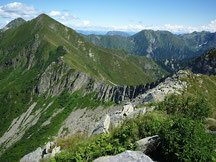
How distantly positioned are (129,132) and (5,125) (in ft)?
646

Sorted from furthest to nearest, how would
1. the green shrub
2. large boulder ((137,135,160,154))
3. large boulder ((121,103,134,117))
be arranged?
large boulder ((121,103,134,117)) → large boulder ((137,135,160,154)) → the green shrub

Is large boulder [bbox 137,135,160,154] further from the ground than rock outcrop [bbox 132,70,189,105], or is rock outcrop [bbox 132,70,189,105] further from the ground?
large boulder [bbox 137,135,160,154]

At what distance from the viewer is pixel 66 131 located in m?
117

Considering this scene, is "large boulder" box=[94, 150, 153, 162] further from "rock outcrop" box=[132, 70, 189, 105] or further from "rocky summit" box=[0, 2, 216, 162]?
"rock outcrop" box=[132, 70, 189, 105]

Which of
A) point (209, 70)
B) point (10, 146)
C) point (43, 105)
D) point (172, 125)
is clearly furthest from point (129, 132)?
point (209, 70)

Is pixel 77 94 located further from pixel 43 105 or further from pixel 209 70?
pixel 209 70

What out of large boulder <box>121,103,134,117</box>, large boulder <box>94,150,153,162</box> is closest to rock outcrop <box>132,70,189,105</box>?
large boulder <box>121,103,134,117</box>

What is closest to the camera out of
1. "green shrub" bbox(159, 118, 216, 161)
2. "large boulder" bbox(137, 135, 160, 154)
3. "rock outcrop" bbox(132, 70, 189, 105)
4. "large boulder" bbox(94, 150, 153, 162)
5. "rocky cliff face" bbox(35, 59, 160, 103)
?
"green shrub" bbox(159, 118, 216, 161)

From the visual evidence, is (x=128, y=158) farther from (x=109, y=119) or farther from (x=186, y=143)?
(x=109, y=119)

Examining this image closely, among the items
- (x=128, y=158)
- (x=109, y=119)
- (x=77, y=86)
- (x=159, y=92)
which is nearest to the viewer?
(x=128, y=158)

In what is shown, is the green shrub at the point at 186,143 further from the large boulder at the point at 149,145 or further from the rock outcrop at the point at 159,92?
the rock outcrop at the point at 159,92

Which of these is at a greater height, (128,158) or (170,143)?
(170,143)

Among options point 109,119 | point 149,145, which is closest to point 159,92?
point 109,119

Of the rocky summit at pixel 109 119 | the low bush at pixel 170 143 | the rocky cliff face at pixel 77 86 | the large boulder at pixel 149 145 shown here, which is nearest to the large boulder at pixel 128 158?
the rocky summit at pixel 109 119
